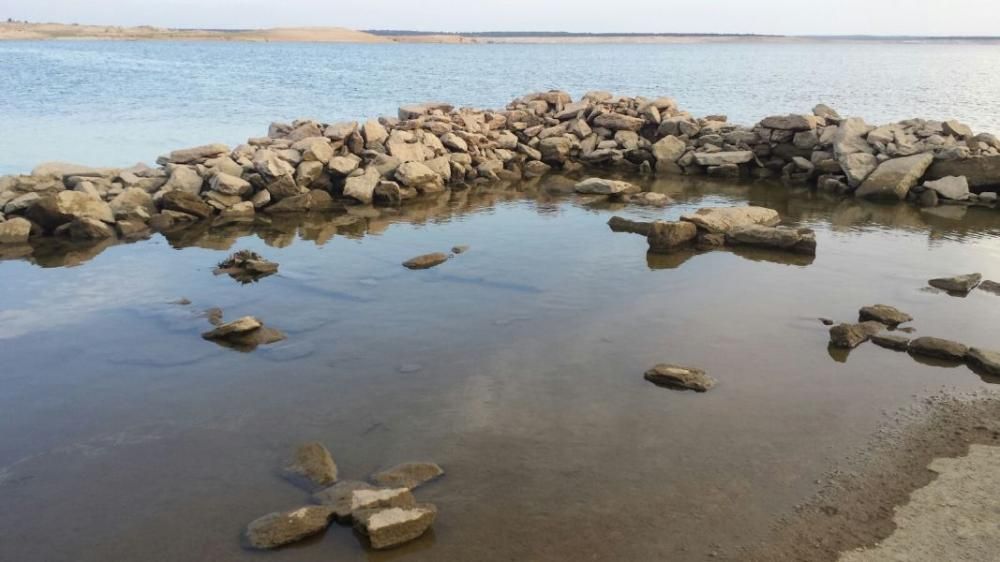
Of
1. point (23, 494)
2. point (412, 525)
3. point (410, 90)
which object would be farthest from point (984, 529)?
point (410, 90)

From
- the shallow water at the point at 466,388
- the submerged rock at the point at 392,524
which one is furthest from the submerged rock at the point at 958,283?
the submerged rock at the point at 392,524

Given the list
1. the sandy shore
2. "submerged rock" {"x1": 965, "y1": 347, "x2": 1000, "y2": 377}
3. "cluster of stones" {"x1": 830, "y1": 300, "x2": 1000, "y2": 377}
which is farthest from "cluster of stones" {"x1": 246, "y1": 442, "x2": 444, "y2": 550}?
"submerged rock" {"x1": 965, "y1": 347, "x2": 1000, "y2": 377}

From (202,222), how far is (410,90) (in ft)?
124

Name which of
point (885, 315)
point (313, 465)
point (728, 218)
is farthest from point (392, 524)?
point (728, 218)

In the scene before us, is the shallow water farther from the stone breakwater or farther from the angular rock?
the stone breakwater

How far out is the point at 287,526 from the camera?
20.1ft

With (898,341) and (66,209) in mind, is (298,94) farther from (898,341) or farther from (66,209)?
(898,341)

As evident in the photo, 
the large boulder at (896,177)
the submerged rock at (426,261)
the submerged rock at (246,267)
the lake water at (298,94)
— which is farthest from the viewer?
the lake water at (298,94)

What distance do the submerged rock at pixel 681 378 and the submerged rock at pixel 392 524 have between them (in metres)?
3.54

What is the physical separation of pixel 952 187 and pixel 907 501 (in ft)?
51.4

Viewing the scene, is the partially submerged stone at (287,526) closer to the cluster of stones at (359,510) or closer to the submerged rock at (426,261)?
the cluster of stones at (359,510)

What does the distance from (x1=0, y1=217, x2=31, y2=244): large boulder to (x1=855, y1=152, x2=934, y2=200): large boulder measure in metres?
18.7

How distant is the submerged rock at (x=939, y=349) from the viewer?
9.50 metres

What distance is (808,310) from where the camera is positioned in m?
11.3
